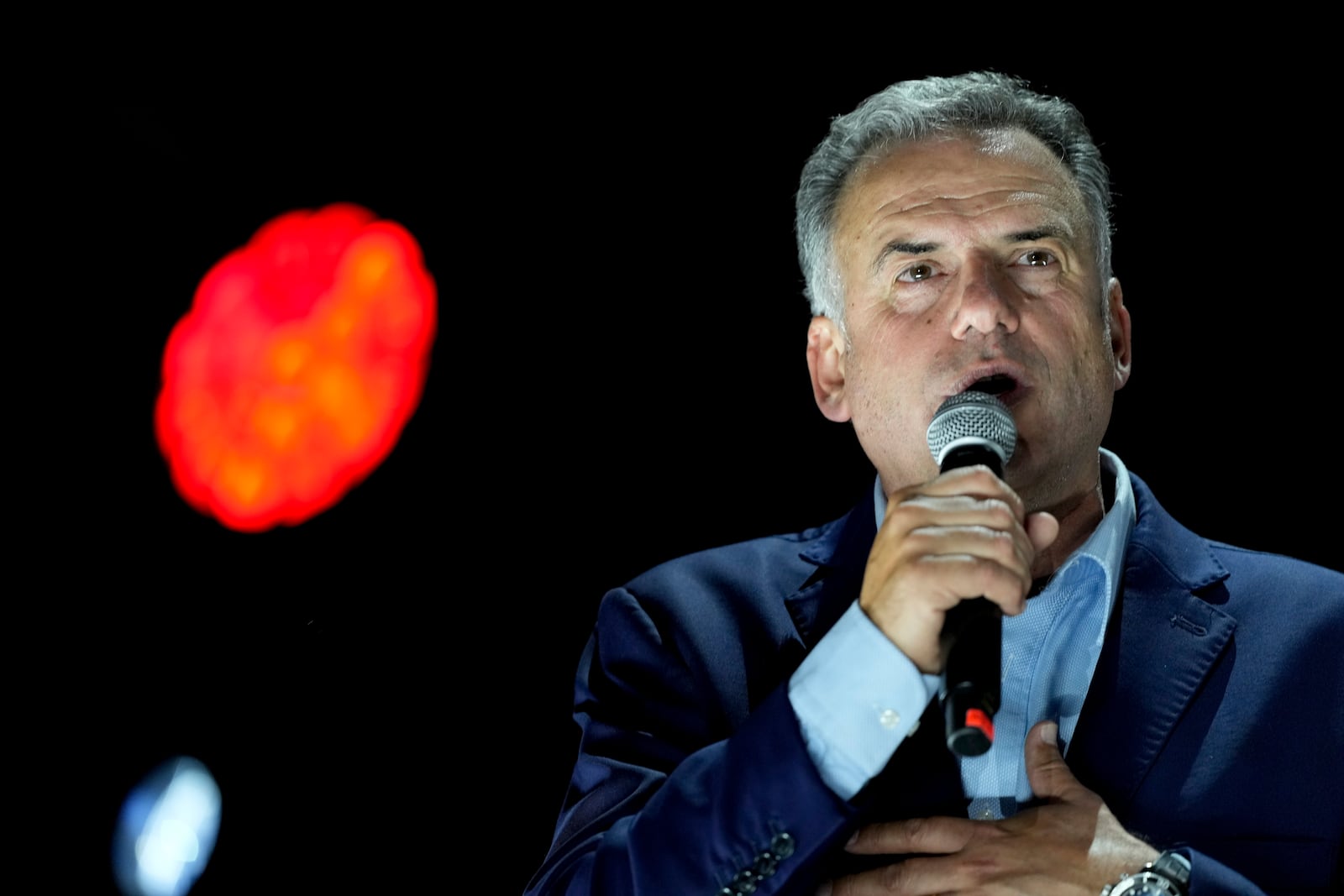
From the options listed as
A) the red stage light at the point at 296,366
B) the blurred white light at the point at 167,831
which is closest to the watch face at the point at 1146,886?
the red stage light at the point at 296,366

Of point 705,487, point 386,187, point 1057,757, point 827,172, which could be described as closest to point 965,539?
point 1057,757

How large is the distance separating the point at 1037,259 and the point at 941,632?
3.00ft

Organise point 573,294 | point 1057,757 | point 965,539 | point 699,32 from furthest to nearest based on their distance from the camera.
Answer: point 573,294, point 699,32, point 1057,757, point 965,539

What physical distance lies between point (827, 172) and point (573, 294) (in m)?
1.00

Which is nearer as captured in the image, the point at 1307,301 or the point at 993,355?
the point at 993,355

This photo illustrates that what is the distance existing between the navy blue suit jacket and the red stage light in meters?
1.37

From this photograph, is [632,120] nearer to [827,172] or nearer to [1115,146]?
[827,172]

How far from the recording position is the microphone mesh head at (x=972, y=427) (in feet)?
6.00

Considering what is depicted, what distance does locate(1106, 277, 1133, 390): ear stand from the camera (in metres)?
2.55

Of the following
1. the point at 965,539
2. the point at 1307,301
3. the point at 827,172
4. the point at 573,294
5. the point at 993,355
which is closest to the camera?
the point at 965,539

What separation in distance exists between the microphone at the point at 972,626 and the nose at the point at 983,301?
0.28 meters

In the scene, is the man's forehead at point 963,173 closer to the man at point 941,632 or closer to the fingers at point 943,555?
the man at point 941,632

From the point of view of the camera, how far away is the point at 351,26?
3402 millimetres

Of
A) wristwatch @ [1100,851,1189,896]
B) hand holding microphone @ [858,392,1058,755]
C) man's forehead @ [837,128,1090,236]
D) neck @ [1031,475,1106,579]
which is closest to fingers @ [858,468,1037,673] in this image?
hand holding microphone @ [858,392,1058,755]
